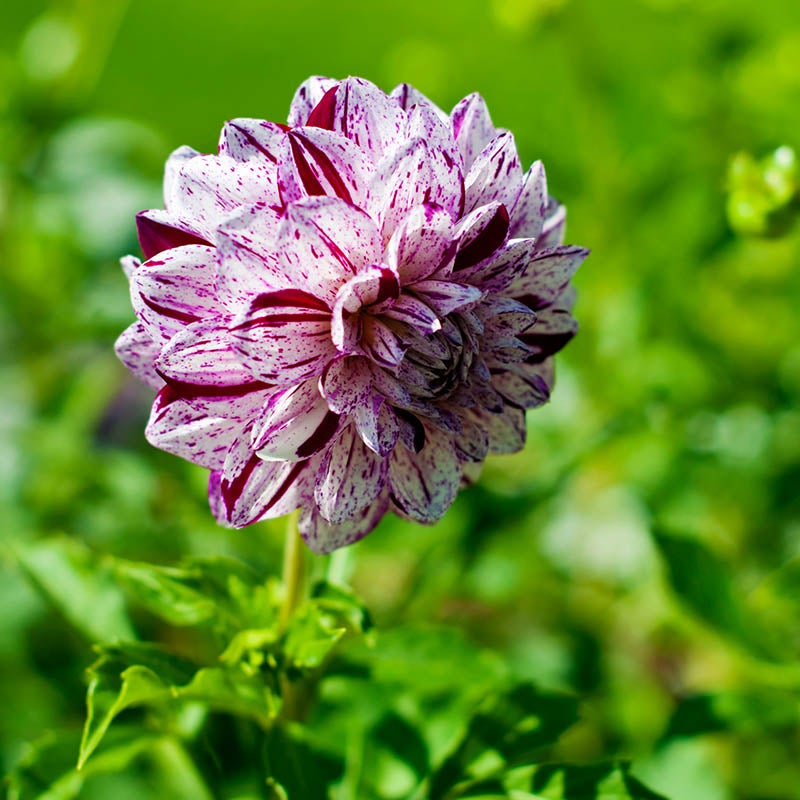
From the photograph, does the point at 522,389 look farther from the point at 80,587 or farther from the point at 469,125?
the point at 80,587

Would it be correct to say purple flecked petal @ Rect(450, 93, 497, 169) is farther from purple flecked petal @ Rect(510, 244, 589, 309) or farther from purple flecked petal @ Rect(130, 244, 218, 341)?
purple flecked petal @ Rect(130, 244, 218, 341)

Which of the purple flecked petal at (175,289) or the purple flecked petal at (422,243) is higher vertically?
the purple flecked petal at (175,289)

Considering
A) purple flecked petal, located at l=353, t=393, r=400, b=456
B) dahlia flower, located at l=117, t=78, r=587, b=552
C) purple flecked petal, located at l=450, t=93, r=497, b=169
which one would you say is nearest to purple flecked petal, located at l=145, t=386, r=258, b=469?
dahlia flower, located at l=117, t=78, r=587, b=552

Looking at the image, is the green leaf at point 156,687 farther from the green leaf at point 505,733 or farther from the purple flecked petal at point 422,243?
the purple flecked petal at point 422,243

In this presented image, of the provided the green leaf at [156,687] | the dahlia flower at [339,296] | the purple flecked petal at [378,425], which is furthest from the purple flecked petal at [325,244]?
the green leaf at [156,687]

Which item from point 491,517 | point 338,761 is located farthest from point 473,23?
point 338,761

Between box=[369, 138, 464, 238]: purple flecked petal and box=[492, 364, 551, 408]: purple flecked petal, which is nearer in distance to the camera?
box=[369, 138, 464, 238]: purple flecked petal

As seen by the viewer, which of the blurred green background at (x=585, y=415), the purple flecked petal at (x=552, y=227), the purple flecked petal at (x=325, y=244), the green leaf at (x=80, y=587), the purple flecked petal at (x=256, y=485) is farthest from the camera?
the blurred green background at (x=585, y=415)
